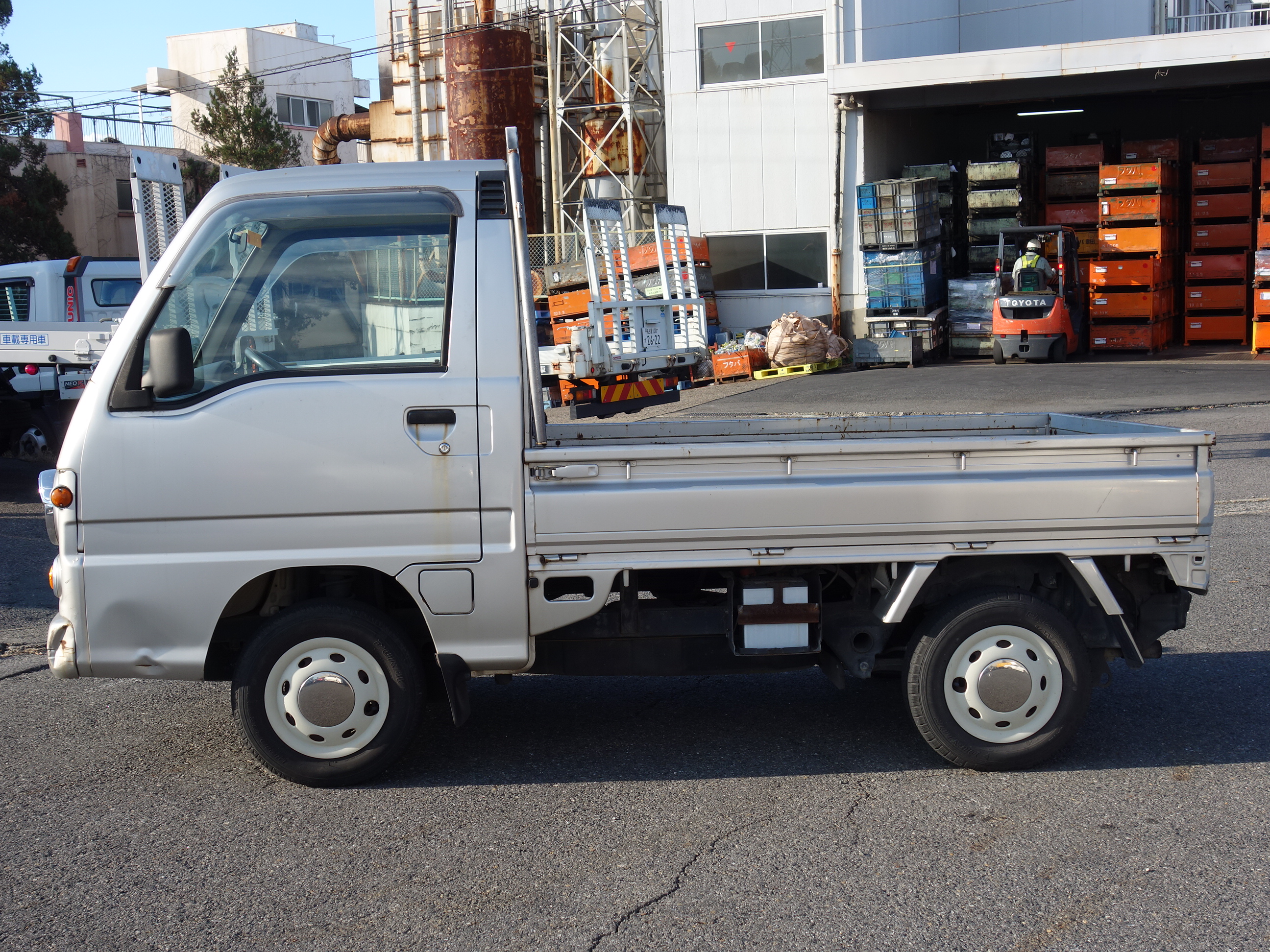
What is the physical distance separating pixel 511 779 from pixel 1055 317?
18.7 meters

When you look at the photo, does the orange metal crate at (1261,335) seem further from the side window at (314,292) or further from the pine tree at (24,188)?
the pine tree at (24,188)

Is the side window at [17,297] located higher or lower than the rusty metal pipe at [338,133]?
Answer: lower

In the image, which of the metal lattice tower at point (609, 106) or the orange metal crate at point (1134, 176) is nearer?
the orange metal crate at point (1134, 176)

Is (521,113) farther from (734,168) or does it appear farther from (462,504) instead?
(462,504)

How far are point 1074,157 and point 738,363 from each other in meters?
8.96

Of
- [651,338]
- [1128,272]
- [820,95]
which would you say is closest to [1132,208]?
[1128,272]

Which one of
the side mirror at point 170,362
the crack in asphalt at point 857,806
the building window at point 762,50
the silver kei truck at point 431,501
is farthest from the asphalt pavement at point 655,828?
the building window at point 762,50

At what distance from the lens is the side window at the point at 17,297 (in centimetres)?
1438

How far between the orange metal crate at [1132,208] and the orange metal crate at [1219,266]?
1.25 metres

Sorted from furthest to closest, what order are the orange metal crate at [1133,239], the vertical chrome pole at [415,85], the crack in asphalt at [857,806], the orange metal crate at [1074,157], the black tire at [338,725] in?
the vertical chrome pole at [415,85] < the orange metal crate at [1074,157] < the orange metal crate at [1133,239] < the black tire at [338,725] < the crack in asphalt at [857,806]

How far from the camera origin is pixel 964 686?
4762 mm

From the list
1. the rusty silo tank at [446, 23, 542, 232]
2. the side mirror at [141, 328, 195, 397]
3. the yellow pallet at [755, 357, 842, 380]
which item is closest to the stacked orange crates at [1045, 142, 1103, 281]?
the yellow pallet at [755, 357, 842, 380]

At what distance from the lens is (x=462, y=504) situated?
455 centimetres

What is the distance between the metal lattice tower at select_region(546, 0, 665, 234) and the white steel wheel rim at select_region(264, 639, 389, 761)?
22644 mm
